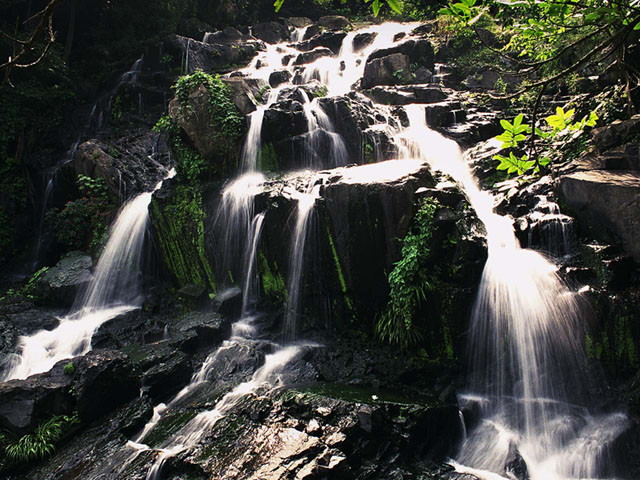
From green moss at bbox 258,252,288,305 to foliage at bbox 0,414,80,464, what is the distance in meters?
3.86

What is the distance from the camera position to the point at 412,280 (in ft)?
19.4

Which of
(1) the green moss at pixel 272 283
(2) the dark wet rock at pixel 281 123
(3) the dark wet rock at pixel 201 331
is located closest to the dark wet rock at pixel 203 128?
(2) the dark wet rock at pixel 281 123

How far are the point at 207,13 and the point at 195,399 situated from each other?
20832 millimetres

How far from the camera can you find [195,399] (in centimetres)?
565

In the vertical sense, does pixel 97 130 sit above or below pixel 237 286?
above

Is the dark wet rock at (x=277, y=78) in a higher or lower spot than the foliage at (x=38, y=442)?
higher

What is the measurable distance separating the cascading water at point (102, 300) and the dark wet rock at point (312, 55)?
937cm

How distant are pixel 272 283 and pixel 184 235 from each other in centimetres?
275

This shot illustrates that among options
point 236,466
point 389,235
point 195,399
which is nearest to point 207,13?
point 389,235

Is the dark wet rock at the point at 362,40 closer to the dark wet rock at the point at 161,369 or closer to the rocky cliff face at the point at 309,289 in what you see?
the rocky cliff face at the point at 309,289

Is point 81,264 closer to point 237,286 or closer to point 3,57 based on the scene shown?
point 237,286

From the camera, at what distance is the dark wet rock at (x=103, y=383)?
17.8ft

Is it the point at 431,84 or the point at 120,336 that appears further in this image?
the point at 431,84

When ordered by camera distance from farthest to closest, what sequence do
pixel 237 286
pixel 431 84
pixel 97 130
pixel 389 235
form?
pixel 97 130
pixel 431 84
pixel 237 286
pixel 389 235
